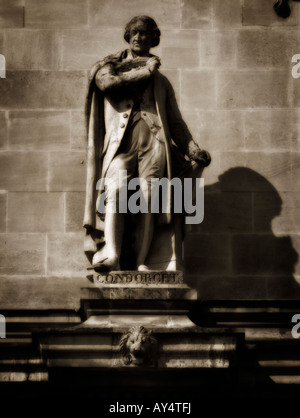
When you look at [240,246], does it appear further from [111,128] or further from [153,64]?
[153,64]

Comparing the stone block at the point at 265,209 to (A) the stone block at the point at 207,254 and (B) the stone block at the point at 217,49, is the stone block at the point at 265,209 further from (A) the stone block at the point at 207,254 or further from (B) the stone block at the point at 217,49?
(B) the stone block at the point at 217,49

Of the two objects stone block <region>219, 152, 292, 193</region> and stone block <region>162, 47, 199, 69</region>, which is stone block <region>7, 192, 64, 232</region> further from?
stone block <region>162, 47, 199, 69</region>

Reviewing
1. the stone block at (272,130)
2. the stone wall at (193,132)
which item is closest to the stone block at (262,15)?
the stone wall at (193,132)

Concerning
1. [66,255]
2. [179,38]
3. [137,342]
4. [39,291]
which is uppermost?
[179,38]

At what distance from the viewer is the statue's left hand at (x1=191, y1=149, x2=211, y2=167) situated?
1414 centimetres

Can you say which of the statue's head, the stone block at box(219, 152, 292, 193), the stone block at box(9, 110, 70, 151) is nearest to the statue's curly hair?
the statue's head

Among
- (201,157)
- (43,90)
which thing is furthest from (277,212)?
A: (43,90)

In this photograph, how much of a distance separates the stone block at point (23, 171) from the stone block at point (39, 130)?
0.33ft

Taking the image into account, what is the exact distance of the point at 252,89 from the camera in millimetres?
15602

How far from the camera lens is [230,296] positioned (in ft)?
49.1

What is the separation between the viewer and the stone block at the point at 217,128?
1545 cm

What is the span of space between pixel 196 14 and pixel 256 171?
1.90 metres

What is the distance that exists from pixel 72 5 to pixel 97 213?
9.41ft
